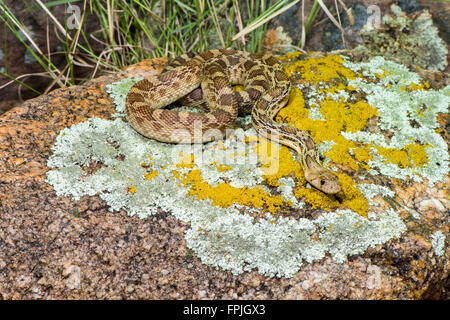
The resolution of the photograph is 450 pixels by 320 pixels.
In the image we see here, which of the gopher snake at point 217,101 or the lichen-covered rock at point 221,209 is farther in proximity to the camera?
the gopher snake at point 217,101

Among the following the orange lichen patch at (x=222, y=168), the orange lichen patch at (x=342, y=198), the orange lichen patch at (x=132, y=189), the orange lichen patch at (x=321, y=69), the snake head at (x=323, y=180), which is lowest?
the orange lichen patch at (x=342, y=198)

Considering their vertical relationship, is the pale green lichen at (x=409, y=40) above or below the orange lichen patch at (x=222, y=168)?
above

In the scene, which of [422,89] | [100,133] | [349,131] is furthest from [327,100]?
[100,133]

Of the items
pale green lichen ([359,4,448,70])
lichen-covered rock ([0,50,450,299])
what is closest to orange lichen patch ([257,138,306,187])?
lichen-covered rock ([0,50,450,299])

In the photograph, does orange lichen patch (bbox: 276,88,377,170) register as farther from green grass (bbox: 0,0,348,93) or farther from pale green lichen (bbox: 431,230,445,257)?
green grass (bbox: 0,0,348,93)

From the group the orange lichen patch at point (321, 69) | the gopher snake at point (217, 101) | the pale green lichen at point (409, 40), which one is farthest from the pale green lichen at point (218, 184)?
the pale green lichen at point (409, 40)

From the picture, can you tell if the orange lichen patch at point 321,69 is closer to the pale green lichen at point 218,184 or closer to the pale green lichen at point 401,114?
the pale green lichen at point 401,114
